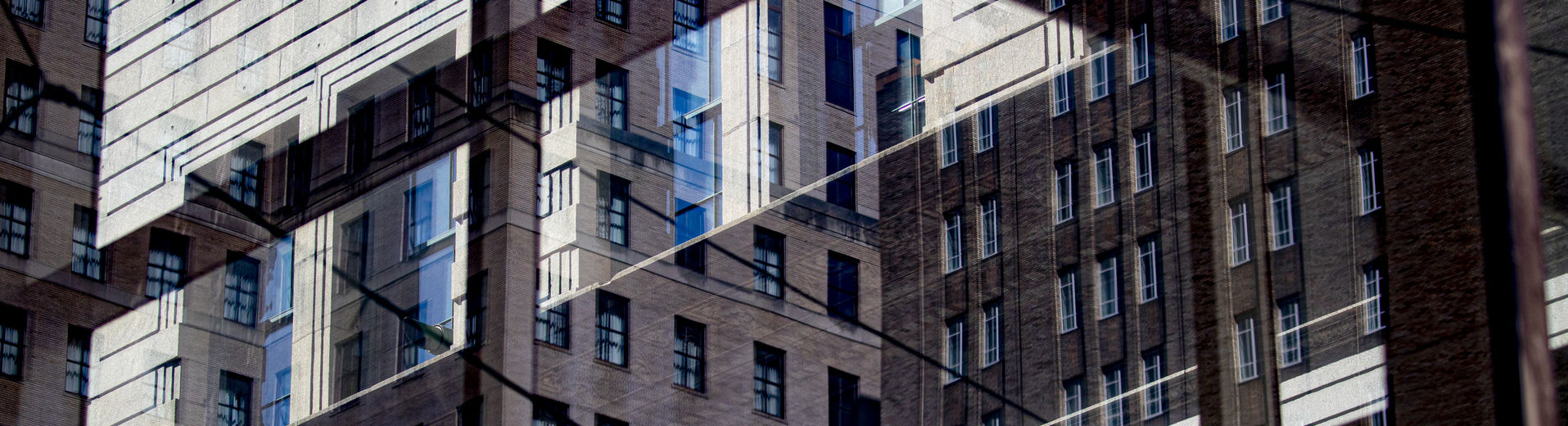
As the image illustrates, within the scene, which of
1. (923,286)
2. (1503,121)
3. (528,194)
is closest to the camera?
(1503,121)

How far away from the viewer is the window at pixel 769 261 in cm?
3309

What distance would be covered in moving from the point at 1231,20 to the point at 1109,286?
6.08 meters

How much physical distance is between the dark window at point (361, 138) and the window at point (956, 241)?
10.9m

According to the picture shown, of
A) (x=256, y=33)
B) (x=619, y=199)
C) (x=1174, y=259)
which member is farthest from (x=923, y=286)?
(x=256, y=33)

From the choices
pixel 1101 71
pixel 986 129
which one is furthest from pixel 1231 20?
Answer: pixel 986 129

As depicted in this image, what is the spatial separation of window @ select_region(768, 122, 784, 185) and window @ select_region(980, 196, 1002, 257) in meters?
9.37

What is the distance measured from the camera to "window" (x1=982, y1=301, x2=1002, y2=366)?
3694 centimetres

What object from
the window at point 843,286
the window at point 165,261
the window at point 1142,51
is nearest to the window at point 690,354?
the window at point 843,286

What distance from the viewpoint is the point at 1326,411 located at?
30.9 m

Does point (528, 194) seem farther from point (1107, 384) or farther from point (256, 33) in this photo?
point (1107, 384)

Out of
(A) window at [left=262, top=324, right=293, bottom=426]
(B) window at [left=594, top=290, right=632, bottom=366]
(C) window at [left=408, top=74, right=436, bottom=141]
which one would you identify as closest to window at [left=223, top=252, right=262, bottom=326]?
(A) window at [left=262, top=324, right=293, bottom=426]

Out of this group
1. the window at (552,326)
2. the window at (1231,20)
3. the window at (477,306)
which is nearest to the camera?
the window at (552,326)

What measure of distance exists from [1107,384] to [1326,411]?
5083 millimetres

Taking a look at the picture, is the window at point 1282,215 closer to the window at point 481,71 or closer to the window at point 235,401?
the window at point 481,71
